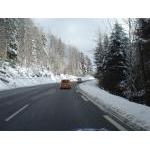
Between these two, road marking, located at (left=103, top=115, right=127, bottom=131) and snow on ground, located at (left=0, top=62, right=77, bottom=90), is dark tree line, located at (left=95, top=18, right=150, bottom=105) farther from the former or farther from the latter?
road marking, located at (left=103, top=115, right=127, bottom=131)

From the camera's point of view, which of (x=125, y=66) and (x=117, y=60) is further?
(x=117, y=60)

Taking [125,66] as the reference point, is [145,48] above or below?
above

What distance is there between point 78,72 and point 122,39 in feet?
382

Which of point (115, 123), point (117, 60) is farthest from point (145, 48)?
point (115, 123)

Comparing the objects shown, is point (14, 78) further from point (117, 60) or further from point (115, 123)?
point (115, 123)

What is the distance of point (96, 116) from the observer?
10.8 metres

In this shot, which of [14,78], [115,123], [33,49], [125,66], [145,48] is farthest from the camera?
[33,49]

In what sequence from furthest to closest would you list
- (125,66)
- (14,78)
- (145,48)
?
(14,78) < (125,66) < (145,48)

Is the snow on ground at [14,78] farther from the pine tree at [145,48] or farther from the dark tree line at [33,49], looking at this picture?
the pine tree at [145,48]

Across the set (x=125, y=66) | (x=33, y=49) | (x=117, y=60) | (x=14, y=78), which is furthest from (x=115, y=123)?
(x=33, y=49)

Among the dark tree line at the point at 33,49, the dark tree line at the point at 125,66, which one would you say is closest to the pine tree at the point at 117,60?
the dark tree line at the point at 125,66

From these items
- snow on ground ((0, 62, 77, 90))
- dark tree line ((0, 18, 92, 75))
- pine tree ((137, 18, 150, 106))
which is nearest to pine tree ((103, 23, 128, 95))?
pine tree ((137, 18, 150, 106))

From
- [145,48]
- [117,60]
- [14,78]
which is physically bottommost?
[14,78]
